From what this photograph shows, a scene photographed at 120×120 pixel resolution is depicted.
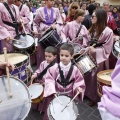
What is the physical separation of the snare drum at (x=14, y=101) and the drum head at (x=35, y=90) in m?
0.92

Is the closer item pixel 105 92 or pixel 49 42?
pixel 105 92

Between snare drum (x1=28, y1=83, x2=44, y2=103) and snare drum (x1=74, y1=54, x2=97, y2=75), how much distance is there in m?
0.66

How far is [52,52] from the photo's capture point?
3.50 metres

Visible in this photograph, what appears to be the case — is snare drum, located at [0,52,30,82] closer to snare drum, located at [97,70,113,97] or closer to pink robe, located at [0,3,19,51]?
pink robe, located at [0,3,19,51]

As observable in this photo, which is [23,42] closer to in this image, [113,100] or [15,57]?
[15,57]

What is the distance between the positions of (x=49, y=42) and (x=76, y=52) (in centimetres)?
56

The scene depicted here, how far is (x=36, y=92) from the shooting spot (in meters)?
3.05

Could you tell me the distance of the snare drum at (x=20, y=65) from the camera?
10.0 ft

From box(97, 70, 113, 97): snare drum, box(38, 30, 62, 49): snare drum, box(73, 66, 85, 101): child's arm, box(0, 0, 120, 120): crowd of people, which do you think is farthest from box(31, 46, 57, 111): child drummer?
box(97, 70, 113, 97): snare drum

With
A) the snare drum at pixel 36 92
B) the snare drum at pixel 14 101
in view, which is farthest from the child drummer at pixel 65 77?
the snare drum at pixel 14 101

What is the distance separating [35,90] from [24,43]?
3.45ft

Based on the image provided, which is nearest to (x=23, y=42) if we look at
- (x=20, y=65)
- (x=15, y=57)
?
(x=15, y=57)

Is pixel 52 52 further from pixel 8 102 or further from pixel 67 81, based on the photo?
pixel 8 102

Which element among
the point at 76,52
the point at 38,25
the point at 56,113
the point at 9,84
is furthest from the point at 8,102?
the point at 38,25
